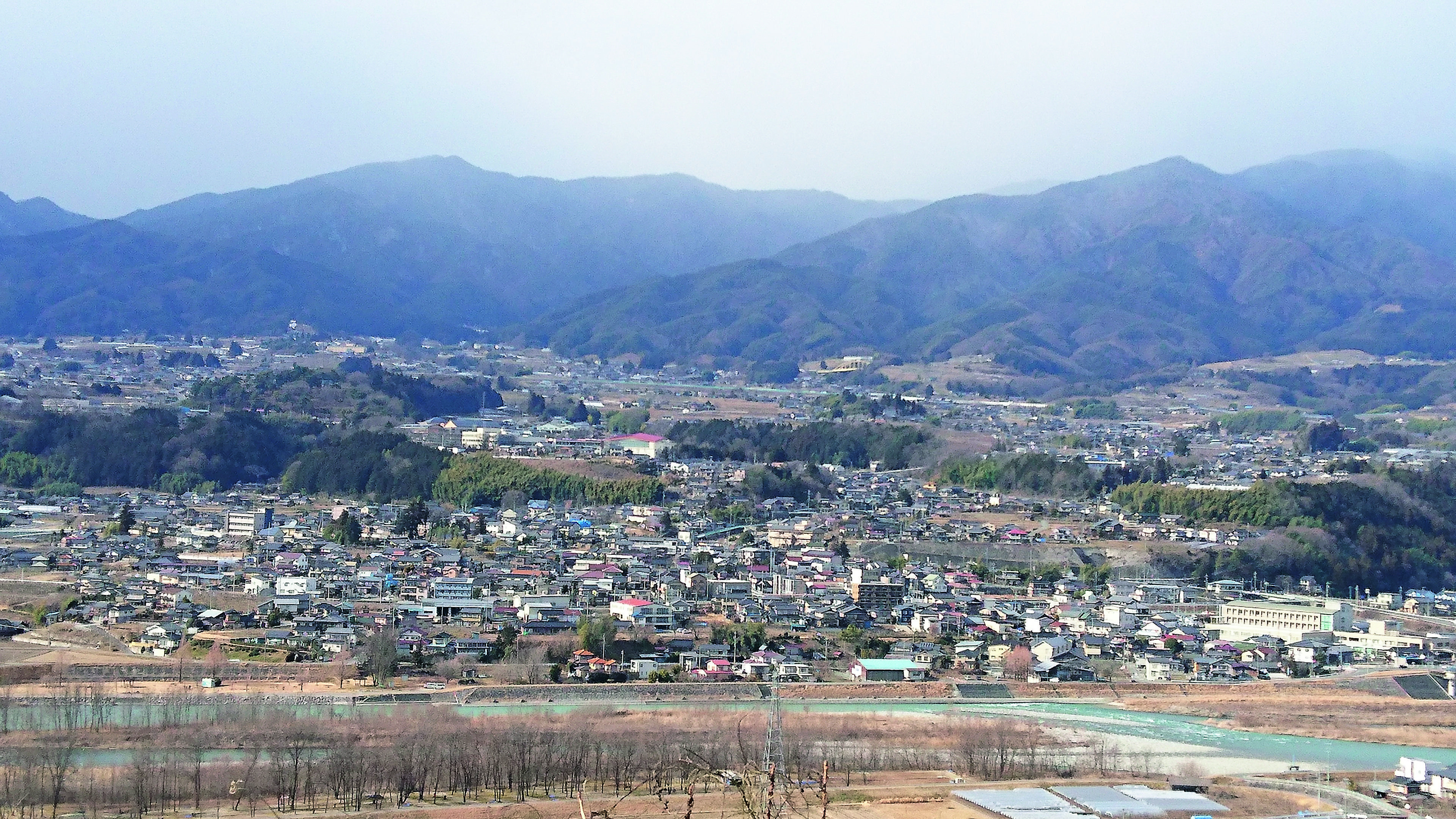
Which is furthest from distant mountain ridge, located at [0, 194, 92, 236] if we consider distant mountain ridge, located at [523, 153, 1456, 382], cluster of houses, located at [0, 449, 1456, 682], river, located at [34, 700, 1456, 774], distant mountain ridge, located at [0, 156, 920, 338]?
river, located at [34, 700, 1456, 774]

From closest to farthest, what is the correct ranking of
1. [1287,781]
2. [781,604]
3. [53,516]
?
[1287,781]
[781,604]
[53,516]

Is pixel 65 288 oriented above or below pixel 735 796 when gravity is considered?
above

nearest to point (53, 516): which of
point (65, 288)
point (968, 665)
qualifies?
point (968, 665)

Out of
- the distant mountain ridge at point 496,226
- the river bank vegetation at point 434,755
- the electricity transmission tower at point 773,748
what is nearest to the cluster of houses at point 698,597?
the electricity transmission tower at point 773,748

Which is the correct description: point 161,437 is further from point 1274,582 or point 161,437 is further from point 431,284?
point 431,284

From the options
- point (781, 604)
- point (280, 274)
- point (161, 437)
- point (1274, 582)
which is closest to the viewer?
point (781, 604)

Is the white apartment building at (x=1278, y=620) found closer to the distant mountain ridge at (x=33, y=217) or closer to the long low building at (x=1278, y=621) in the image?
the long low building at (x=1278, y=621)
